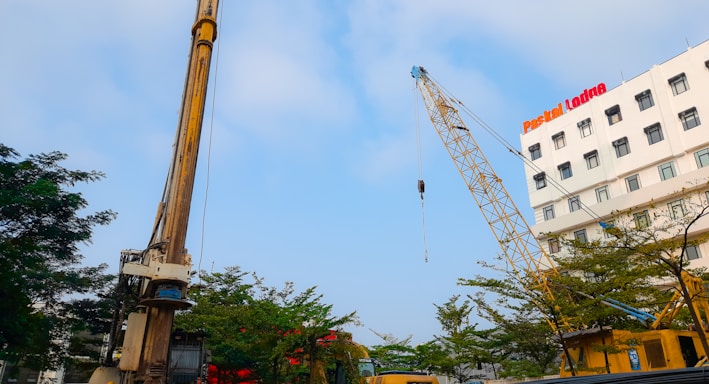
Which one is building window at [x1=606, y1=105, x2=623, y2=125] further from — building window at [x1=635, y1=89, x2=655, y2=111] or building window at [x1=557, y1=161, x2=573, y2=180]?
building window at [x1=557, y1=161, x2=573, y2=180]

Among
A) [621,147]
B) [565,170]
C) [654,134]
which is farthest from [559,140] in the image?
[654,134]

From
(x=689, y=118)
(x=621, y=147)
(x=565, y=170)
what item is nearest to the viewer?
(x=689, y=118)

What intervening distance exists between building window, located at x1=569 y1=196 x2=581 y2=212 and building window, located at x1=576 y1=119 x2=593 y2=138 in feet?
20.2

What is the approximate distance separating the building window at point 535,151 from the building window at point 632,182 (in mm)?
9552

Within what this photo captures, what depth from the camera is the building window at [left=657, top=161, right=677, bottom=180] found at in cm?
4093

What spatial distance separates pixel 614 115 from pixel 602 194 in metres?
7.43

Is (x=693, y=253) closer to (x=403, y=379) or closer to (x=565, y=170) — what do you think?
(x=565, y=170)

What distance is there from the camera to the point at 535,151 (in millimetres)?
52438

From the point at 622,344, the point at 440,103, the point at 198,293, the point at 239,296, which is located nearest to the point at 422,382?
the point at 622,344

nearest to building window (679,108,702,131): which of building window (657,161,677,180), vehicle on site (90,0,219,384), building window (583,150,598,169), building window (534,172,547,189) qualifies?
building window (657,161,677,180)

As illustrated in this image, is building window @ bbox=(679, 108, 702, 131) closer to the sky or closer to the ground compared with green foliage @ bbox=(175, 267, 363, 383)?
closer to the sky

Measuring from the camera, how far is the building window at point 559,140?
4982cm

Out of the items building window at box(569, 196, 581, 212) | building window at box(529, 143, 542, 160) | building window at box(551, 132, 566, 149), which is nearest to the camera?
building window at box(569, 196, 581, 212)

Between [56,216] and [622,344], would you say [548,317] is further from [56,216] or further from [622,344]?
[56,216]
